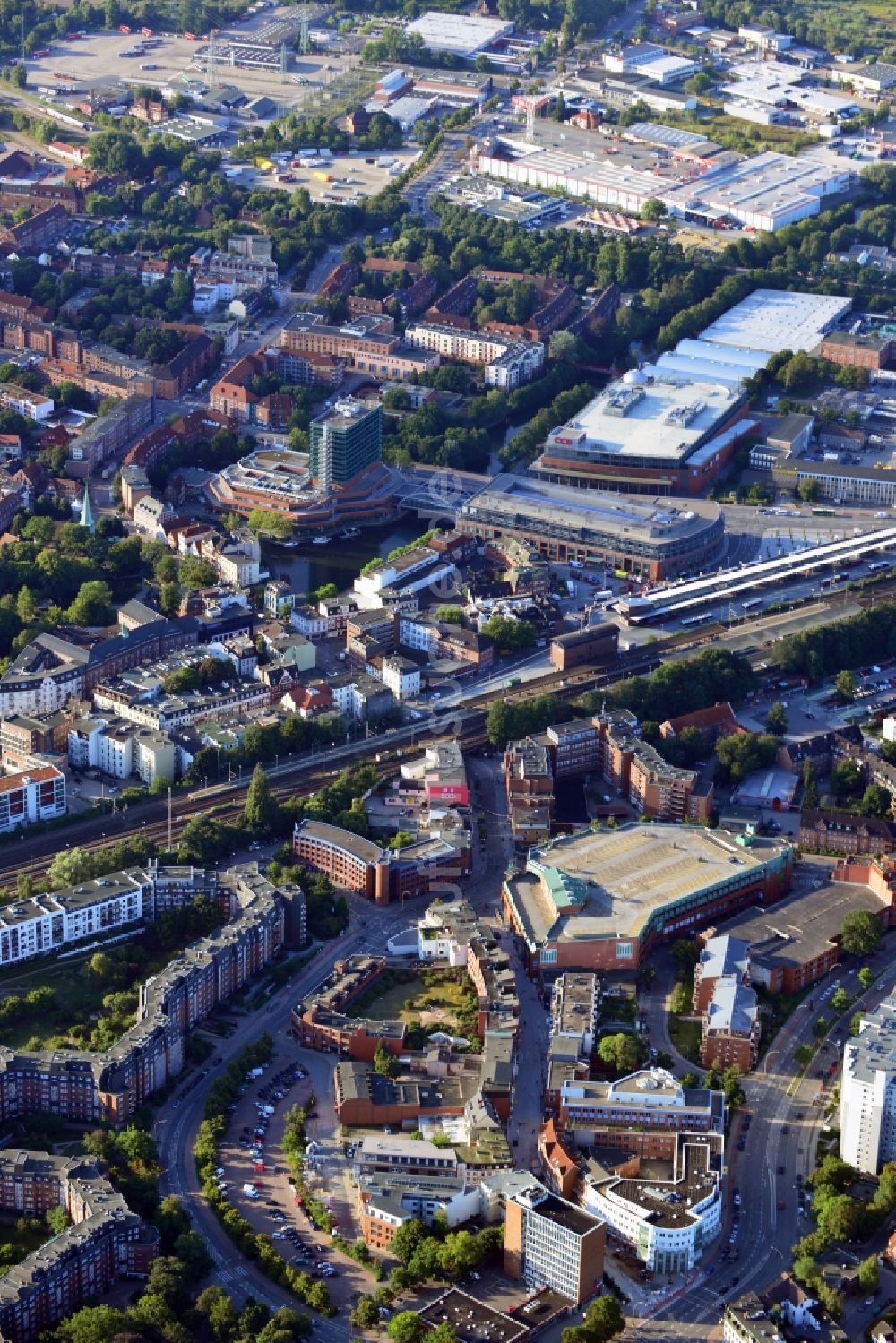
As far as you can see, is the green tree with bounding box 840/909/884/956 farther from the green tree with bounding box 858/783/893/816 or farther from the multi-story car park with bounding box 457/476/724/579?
the multi-story car park with bounding box 457/476/724/579

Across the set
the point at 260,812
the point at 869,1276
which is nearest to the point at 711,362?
the point at 260,812

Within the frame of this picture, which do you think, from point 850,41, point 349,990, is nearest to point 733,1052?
point 349,990

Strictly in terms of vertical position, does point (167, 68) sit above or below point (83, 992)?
above

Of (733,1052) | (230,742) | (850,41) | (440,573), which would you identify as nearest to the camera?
(733,1052)

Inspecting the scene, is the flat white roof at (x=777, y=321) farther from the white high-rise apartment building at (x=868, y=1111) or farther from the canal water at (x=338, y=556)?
the white high-rise apartment building at (x=868, y=1111)

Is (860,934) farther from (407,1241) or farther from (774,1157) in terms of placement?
(407,1241)

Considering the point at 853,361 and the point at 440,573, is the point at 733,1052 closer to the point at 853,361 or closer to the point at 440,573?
the point at 440,573

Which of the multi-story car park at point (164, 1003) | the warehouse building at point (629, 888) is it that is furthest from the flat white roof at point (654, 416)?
the multi-story car park at point (164, 1003)
